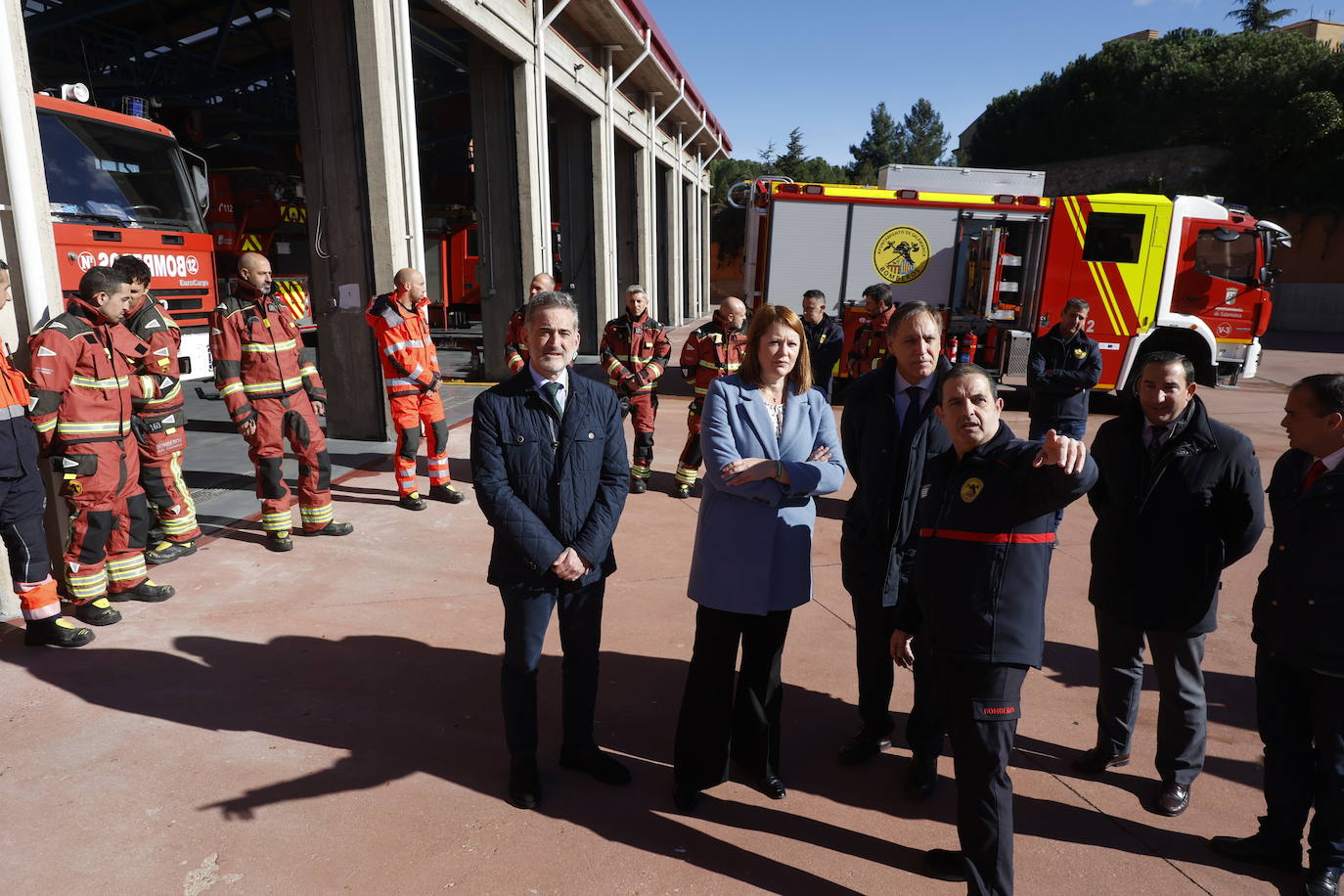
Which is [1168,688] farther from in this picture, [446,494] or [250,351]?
[250,351]

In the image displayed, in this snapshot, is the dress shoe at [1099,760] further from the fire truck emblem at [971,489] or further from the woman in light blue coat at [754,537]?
the fire truck emblem at [971,489]

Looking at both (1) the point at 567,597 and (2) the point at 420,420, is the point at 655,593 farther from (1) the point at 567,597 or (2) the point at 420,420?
(2) the point at 420,420

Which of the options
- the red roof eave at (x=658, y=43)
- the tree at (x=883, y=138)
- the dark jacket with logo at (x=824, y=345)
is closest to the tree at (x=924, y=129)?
the tree at (x=883, y=138)

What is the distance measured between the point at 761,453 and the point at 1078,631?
2.78 meters

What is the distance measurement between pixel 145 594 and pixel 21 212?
204 cm

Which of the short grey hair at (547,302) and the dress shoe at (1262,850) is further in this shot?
the short grey hair at (547,302)

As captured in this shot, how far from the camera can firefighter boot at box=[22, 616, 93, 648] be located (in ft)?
12.9

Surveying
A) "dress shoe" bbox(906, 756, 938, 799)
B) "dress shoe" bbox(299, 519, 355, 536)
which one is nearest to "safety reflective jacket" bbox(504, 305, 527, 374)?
"dress shoe" bbox(299, 519, 355, 536)

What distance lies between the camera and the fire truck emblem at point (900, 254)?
1155 centimetres

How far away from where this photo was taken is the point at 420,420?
651 cm

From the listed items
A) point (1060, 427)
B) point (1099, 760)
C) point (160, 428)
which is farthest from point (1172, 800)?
point (160, 428)

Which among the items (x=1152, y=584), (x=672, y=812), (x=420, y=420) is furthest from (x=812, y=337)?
(x=672, y=812)

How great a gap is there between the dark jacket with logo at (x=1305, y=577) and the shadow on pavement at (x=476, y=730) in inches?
31.4

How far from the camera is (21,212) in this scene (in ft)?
13.2
